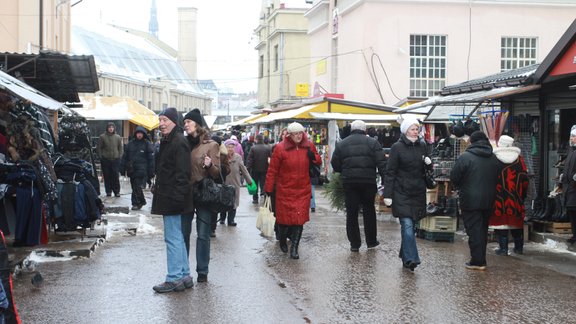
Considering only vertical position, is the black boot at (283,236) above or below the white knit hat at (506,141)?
below

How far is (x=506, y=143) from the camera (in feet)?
34.9

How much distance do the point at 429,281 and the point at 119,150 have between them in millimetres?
11830

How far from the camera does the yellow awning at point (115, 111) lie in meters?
27.8

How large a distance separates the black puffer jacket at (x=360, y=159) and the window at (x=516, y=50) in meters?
21.6

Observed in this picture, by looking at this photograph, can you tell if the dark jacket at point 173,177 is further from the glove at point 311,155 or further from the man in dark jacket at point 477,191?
the man in dark jacket at point 477,191

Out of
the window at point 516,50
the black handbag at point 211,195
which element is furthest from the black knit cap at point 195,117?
the window at point 516,50

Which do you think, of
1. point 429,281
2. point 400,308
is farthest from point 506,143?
point 400,308

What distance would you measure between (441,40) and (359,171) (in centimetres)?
2096

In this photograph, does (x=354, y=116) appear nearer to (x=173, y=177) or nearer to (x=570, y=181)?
(x=570, y=181)

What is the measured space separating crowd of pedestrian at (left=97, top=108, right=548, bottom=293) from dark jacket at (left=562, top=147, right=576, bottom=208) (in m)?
0.02

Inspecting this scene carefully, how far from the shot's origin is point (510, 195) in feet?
35.9

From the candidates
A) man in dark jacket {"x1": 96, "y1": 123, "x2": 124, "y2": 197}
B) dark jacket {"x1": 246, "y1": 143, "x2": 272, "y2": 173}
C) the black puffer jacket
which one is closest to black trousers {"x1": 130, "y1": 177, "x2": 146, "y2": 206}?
man in dark jacket {"x1": 96, "y1": 123, "x2": 124, "y2": 197}

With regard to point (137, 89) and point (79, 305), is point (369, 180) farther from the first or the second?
point (137, 89)

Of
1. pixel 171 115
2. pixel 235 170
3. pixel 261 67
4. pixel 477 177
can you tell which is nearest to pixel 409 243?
pixel 477 177
